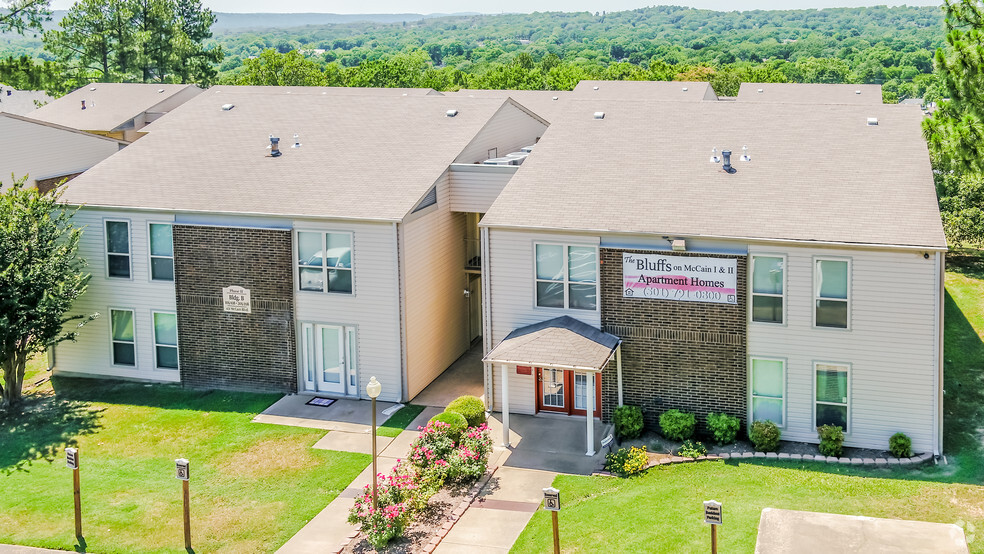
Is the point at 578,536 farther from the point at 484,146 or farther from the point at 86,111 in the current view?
the point at 86,111

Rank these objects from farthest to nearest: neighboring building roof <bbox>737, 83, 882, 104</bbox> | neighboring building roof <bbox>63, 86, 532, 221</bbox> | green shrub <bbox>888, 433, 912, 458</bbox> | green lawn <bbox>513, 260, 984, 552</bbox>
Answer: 1. neighboring building roof <bbox>737, 83, 882, 104</bbox>
2. neighboring building roof <bbox>63, 86, 532, 221</bbox>
3. green shrub <bbox>888, 433, 912, 458</bbox>
4. green lawn <bbox>513, 260, 984, 552</bbox>

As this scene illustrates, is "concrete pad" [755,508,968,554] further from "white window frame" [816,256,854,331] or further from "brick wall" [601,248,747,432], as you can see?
"brick wall" [601,248,747,432]

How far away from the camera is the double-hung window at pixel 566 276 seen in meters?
22.3

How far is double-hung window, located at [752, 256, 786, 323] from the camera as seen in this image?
Result: 20.7 metres

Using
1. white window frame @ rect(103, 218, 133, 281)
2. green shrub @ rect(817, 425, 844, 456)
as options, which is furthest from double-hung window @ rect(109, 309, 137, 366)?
green shrub @ rect(817, 425, 844, 456)

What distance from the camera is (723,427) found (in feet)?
68.4

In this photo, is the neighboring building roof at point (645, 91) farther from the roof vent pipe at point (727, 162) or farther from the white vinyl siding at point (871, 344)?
the white vinyl siding at point (871, 344)

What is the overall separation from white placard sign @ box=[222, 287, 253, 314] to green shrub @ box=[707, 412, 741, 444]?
1181 cm

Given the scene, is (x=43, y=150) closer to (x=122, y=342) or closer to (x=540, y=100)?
(x=122, y=342)

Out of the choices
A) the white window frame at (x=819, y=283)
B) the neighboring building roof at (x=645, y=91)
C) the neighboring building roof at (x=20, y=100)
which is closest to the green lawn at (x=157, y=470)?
the white window frame at (x=819, y=283)

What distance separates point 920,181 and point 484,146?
1209 centimetres

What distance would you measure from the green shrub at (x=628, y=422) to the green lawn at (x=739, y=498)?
174 cm


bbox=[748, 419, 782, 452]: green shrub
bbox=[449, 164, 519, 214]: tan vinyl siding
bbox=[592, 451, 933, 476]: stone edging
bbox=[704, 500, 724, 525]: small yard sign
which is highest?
bbox=[449, 164, 519, 214]: tan vinyl siding

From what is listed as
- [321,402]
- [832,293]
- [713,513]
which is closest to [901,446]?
[832,293]
